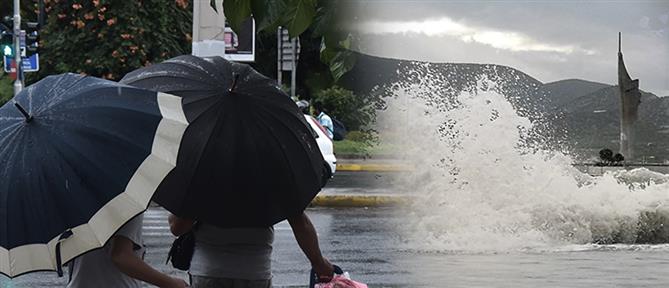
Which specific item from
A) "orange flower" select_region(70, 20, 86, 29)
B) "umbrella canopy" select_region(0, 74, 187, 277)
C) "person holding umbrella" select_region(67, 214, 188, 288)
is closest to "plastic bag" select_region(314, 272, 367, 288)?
"person holding umbrella" select_region(67, 214, 188, 288)

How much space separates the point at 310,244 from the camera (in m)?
3.89

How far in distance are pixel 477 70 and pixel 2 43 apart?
20598 millimetres

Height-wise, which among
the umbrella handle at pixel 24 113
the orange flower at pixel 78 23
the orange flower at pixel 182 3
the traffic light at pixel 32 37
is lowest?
the traffic light at pixel 32 37

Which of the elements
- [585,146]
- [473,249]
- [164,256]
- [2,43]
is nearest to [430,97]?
[585,146]

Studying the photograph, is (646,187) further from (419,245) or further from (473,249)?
(473,249)

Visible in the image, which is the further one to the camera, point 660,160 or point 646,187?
point 646,187

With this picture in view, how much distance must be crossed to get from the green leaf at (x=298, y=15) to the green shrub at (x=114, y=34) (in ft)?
57.7

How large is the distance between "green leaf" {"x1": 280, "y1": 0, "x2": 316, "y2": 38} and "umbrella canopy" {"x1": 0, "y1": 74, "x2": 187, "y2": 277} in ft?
1.63

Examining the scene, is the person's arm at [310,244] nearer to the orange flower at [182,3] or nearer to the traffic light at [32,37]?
the orange flower at [182,3]

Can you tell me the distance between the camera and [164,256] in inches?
383

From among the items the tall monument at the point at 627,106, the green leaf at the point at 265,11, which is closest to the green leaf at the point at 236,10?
the green leaf at the point at 265,11

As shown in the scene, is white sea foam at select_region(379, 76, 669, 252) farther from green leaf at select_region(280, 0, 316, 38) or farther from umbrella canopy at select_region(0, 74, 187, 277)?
umbrella canopy at select_region(0, 74, 187, 277)

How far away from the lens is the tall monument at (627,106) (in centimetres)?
388

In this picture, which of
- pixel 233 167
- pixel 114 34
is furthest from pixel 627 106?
pixel 114 34
